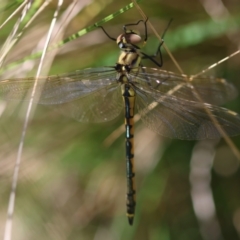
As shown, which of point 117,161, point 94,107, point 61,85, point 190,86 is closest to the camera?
point 190,86

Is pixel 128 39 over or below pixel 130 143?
over

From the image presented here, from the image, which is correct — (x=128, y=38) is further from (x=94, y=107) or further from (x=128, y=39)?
(x=94, y=107)

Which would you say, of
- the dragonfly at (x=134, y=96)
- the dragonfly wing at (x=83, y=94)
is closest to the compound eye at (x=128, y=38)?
the dragonfly at (x=134, y=96)

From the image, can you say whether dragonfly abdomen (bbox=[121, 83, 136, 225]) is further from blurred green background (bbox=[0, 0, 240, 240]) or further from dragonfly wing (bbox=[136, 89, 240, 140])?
blurred green background (bbox=[0, 0, 240, 240])

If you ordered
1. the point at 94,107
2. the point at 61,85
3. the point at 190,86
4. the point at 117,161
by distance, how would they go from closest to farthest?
the point at 190,86
the point at 61,85
the point at 94,107
the point at 117,161

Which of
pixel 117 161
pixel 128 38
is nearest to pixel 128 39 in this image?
pixel 128 38

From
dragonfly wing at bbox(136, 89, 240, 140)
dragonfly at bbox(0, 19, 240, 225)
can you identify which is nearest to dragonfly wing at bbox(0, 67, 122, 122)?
dragonfly at bbox(0, 19, 240, 225)

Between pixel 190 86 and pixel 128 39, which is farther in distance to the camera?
pixel 128 39
